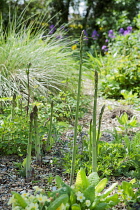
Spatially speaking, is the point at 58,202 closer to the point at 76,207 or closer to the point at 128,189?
the point at 76,207

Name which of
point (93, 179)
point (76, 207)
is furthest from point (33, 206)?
point (93, 179)

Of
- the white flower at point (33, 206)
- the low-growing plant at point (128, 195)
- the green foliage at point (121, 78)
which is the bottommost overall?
the low-growing plant at point (128, 195)

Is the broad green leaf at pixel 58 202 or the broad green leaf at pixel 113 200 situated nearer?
the broad green leaf at pixel 58 202

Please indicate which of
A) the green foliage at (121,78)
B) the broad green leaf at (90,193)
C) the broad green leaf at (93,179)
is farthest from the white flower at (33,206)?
the green foliage at (121,78)

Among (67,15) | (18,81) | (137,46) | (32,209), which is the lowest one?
(32,209)

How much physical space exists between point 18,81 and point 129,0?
6367 mm

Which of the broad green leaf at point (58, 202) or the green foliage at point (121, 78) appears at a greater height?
the green foliage at point (121, 78)

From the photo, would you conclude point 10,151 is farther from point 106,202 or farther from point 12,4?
point 12,4

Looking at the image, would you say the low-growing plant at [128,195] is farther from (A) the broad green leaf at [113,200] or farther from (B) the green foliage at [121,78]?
(B) the green foliage at [121,78]

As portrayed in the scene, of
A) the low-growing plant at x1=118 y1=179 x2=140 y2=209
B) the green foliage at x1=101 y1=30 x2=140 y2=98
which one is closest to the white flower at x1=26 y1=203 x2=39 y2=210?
the low-growing plant at x1=118 y1=179 x2=140 y2=209

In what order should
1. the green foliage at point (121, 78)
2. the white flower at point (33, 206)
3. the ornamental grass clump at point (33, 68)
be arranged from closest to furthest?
the white flower at point (33, 206)
the ornamental grass clump at point (33, 68)
the green foliage at point (121, 78)

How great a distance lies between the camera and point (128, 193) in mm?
1715

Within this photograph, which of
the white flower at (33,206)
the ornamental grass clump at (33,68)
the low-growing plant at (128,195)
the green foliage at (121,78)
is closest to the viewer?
the white flower at (33,206)

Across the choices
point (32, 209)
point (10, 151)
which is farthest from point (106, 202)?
point (10, 151)
